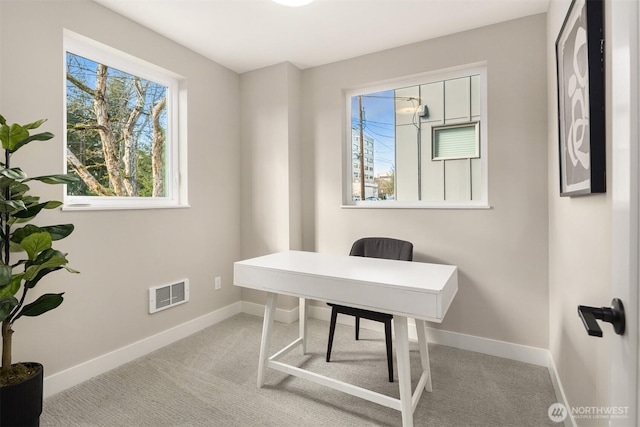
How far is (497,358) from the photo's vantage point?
8.13 feet

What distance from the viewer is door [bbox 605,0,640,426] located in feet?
2.25

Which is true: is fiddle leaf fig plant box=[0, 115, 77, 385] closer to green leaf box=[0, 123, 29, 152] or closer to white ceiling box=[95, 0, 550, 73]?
green leaf box=[0, 123, 29, 152]

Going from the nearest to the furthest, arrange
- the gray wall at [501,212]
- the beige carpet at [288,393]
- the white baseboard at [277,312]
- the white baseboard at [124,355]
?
the beige carpet at [288,393] → the white baseboard at [124,355] → the gray wall at [501,212] → the white baseboard at [277,312]

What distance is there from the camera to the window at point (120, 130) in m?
2.26

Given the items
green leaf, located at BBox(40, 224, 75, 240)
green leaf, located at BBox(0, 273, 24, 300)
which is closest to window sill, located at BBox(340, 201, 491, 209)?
green leaf, located at BBox(40, 224, 75, 240)

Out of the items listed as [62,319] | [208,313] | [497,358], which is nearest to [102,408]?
[62,319]

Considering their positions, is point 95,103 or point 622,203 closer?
point 622,203

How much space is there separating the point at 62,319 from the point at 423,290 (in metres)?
2.20

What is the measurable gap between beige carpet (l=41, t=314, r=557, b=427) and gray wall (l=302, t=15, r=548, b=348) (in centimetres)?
→ 40

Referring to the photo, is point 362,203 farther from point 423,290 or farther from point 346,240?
point 423,290

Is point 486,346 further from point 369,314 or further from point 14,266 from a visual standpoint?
point 14,266

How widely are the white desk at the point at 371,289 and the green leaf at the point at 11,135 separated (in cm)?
124

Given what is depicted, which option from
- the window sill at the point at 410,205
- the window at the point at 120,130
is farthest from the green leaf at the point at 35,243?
the window sill at the point at 410,205

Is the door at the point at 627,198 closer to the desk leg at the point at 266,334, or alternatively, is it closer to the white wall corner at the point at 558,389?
the white wall corner at the point at 558,389
